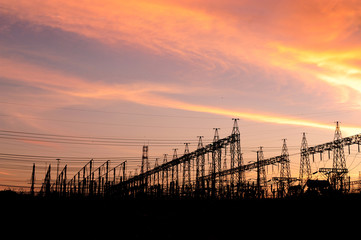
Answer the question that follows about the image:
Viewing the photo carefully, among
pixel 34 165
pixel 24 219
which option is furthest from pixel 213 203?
pixel 34 165

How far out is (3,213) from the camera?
35719 millimetres

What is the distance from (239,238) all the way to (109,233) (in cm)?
927

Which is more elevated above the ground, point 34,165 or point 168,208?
point 34,165

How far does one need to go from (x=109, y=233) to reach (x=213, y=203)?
14.2 m

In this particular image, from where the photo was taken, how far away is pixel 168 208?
40.8 m

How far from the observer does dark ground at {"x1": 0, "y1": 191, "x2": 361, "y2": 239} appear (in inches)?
1130

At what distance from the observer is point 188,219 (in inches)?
1330

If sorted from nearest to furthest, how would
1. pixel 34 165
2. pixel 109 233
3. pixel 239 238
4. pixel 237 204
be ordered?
pixel 239 238 < pixel 109 233 < pixel 237 204 < pixel 34 165

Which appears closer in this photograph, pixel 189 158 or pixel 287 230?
pixel 287 230

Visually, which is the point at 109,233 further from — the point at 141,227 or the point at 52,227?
the point at 52,227

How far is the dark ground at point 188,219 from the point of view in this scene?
28703mm

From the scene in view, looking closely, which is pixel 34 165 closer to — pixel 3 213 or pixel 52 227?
pixel 3 213

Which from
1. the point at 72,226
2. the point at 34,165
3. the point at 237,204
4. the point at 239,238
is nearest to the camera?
the point at 239,238

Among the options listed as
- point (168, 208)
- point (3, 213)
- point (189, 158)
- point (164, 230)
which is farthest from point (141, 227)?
point (189, 158)
